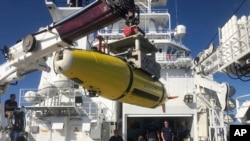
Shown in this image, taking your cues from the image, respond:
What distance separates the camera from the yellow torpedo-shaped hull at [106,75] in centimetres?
714

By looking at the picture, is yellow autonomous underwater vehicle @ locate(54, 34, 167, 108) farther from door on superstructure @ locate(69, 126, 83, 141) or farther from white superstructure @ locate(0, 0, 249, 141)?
door on superstructure @ locate(69, 126, 83, 141)

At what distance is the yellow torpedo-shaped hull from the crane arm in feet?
3.98

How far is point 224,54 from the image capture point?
14.6m

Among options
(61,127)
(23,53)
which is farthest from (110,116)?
(23,53)

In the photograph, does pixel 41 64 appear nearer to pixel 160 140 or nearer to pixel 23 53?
pixel 23 53

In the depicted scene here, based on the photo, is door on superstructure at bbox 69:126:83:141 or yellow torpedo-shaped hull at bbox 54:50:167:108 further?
door on superstructure at bbox 69:126:83:141

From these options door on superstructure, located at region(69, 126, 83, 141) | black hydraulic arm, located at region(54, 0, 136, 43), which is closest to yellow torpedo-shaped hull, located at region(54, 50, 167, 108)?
black hydraulic arm, located at region(54, 0, 136, 43)

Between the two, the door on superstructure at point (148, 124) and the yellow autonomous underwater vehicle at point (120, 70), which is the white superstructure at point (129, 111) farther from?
the yellow autonomous underwater vehicle at point (120, 70)

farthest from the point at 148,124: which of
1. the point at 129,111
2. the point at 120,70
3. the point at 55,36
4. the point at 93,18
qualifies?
the point at 120,70

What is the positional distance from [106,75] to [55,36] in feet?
10.2

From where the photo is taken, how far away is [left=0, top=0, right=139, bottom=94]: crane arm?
27.2 ft

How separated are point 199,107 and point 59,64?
13226mm

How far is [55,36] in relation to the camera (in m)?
9.90

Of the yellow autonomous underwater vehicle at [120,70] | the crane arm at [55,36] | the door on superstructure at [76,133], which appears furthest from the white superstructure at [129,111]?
the yellow autonomous underwater vehicle at [120,70]
